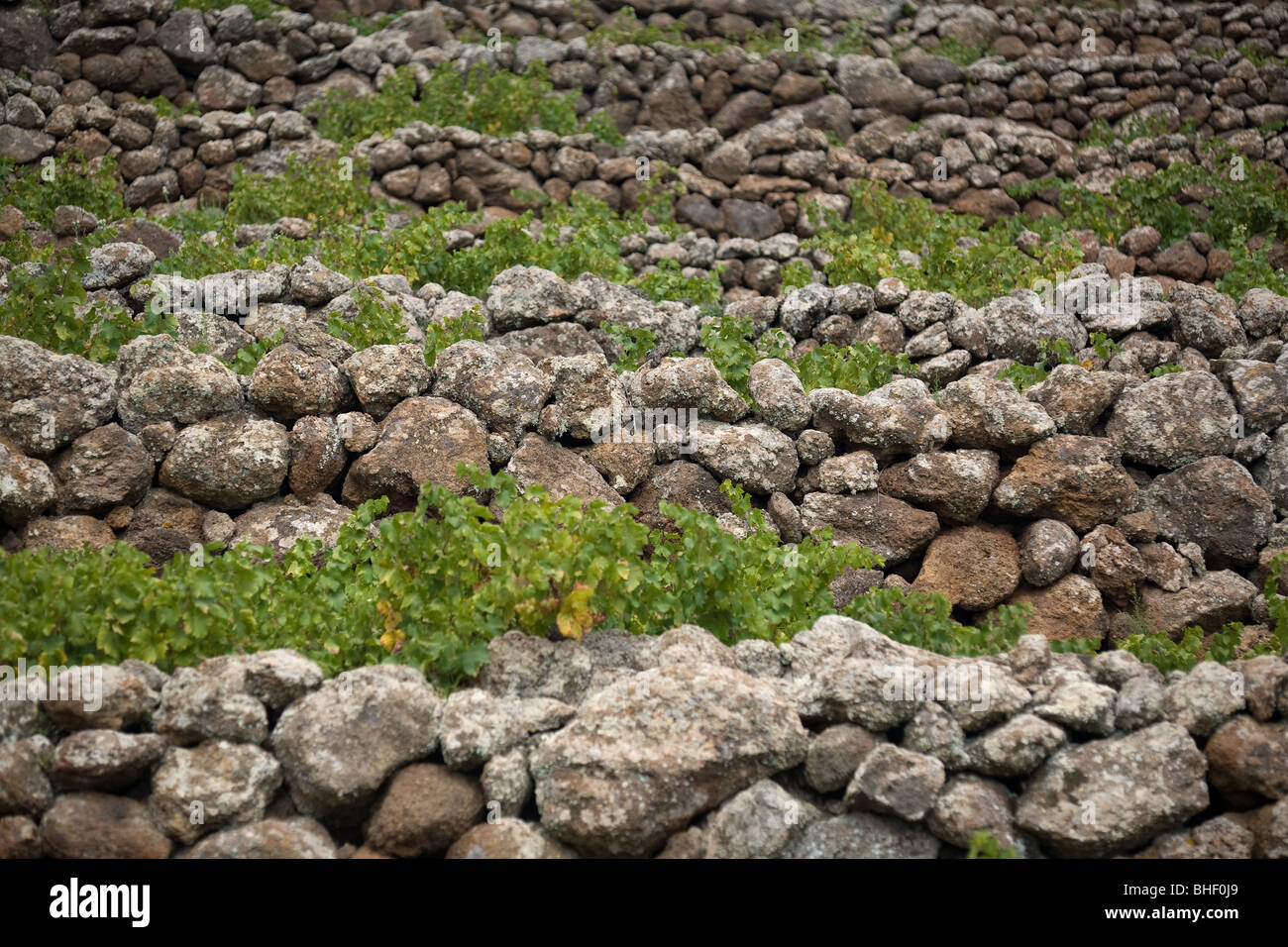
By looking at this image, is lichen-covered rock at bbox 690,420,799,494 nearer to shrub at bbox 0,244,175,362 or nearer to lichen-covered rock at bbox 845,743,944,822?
lichen-covered rock at bbox 845,743,944,822

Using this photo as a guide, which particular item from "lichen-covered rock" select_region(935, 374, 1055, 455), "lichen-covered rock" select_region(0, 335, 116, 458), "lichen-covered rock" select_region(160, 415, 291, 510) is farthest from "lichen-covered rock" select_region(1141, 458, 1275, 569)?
"lichen-covered rock" select_region(0, 335, 116, 458)

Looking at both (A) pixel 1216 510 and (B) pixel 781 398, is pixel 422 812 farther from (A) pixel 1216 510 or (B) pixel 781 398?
(A) pixel 1216 510

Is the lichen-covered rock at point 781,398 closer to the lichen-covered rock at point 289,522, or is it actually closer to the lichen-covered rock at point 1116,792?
the lichen-covered rock at point 289,522

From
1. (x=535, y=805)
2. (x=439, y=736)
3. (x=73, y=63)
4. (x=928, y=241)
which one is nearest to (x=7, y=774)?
(x=439, y=736)

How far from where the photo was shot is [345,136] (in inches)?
428

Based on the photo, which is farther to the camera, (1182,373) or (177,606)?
(1182,373)

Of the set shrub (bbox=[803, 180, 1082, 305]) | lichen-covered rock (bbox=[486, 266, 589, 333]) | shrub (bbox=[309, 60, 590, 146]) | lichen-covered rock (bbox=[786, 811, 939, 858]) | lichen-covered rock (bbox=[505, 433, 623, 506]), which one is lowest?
lichen-covered rock (bbox=[786, 811, 939, 858])

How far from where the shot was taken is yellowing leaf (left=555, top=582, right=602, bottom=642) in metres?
4.67

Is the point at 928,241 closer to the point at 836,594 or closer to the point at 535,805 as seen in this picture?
the point at 836,594

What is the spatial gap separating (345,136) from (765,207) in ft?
13.5

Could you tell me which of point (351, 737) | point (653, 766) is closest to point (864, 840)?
point (653, 766)

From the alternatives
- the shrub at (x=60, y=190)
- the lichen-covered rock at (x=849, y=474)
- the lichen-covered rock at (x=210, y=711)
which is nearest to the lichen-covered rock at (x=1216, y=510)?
the lichen-covered rock at (x=849, y=474)

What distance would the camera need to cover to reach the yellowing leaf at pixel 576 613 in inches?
184

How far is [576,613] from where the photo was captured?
4.74 meters
